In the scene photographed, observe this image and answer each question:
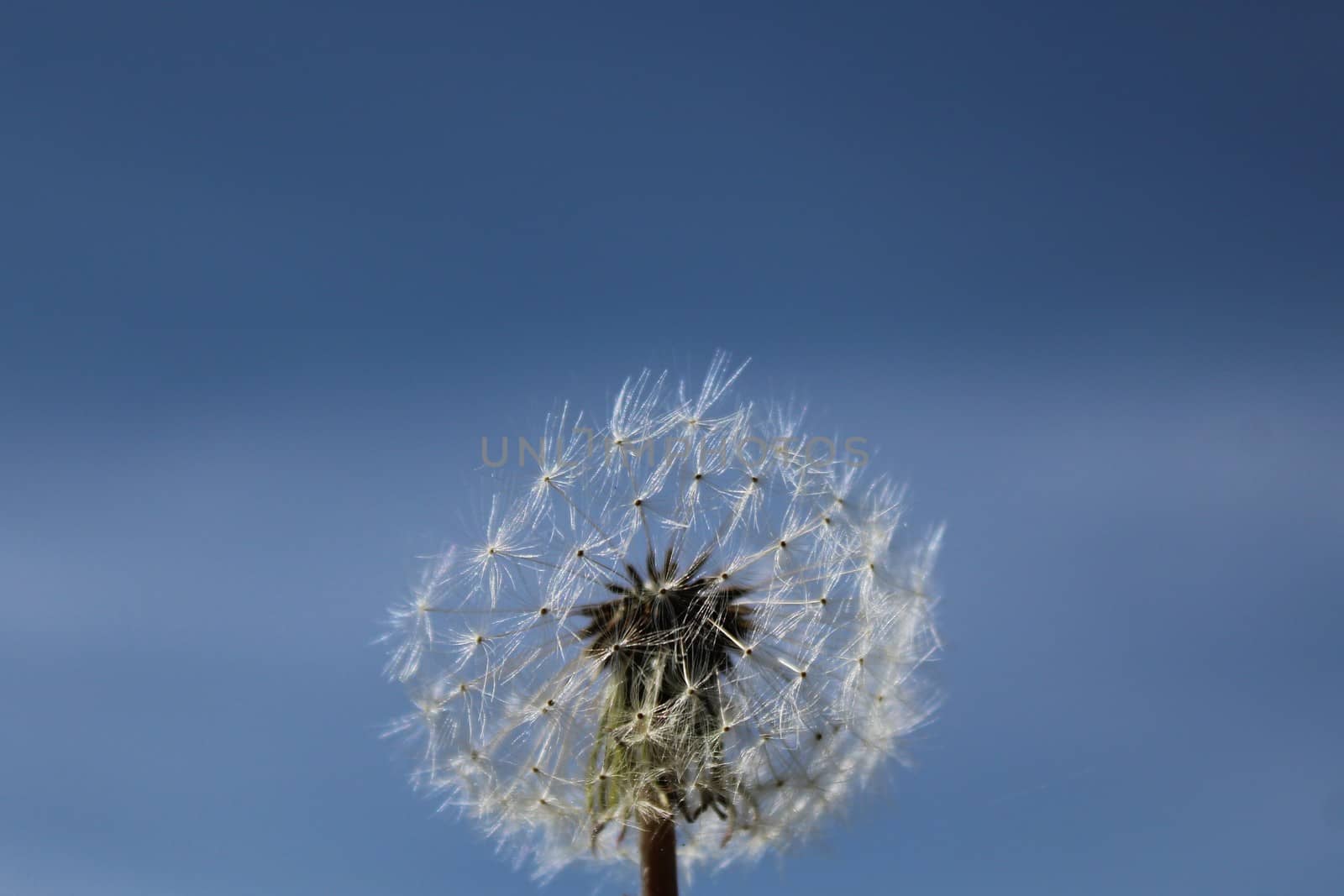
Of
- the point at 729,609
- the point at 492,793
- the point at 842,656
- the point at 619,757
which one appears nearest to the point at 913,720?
the point at 842,656

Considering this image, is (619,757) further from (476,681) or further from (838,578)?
(838,578)

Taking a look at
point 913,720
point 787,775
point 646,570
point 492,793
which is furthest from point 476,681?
point 913,720

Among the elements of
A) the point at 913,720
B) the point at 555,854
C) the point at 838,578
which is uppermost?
the point at 838,578

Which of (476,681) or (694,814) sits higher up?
(476,681)

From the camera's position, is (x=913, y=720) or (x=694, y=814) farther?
(x=913, y=720)

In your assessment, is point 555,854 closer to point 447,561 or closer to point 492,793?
point 492,793

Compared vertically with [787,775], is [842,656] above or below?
above
